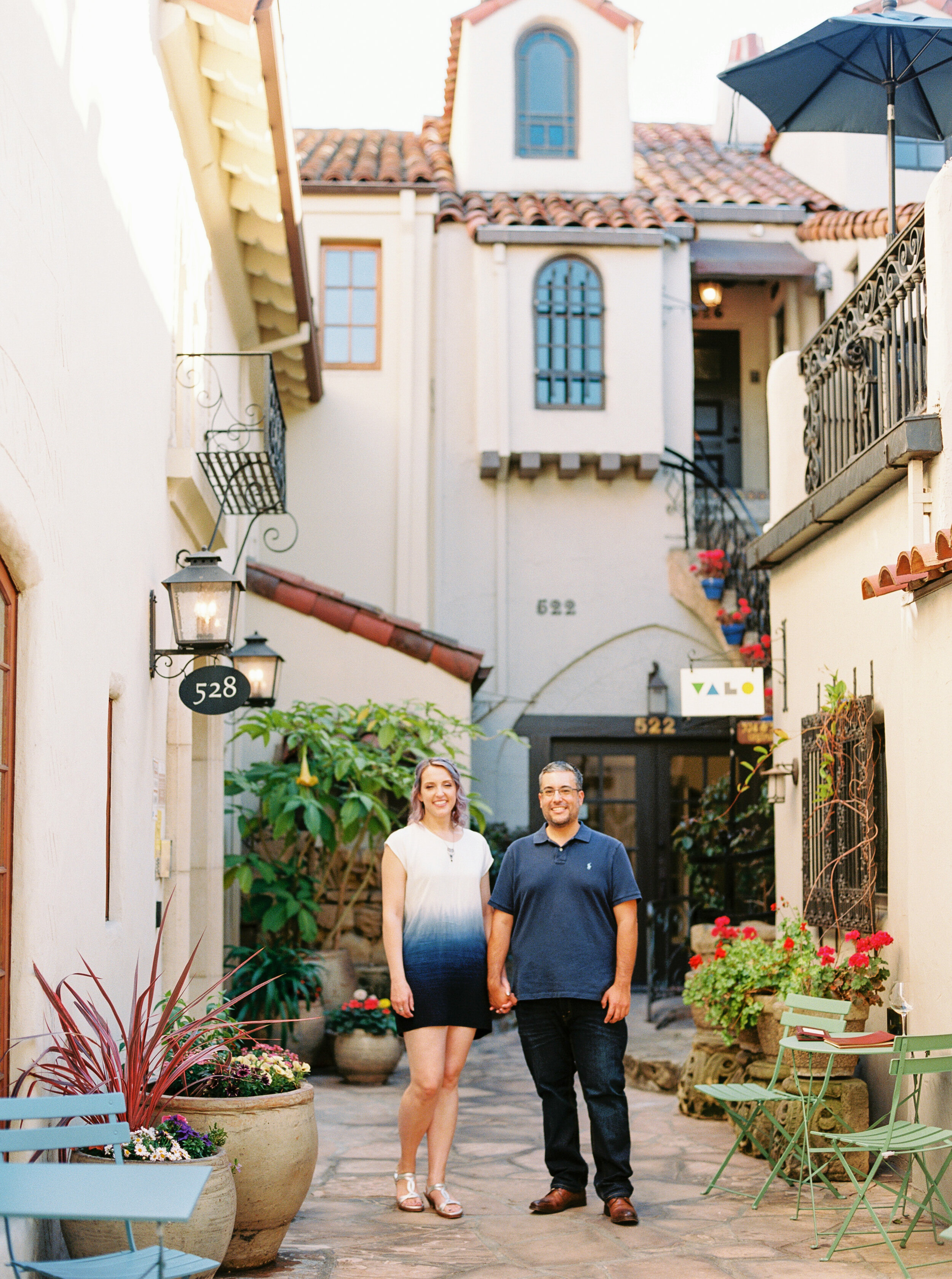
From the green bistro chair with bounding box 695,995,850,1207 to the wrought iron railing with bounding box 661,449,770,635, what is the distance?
7070mm

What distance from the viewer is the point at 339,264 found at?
13734 mm

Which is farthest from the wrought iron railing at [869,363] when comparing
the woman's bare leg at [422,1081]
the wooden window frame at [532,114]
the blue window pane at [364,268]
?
the wooden window frame at [532,114]

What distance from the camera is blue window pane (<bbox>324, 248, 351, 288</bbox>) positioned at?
1372 centimetres

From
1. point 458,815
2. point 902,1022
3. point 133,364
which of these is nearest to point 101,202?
point 133,364

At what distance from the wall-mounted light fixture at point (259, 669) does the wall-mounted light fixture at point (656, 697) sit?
483cm

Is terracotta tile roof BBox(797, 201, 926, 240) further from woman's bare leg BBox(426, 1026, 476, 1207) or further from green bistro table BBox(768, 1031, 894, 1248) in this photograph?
woman's bare leg BBox(426, 1026, 476, 1207)

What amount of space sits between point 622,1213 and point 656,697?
8.06m

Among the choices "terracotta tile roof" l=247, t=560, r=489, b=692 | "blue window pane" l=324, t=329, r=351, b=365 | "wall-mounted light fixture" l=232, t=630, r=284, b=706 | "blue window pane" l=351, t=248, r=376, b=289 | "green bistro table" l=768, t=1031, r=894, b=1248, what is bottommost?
"green bistro table" l=768, t=1031, r=894, b=1248

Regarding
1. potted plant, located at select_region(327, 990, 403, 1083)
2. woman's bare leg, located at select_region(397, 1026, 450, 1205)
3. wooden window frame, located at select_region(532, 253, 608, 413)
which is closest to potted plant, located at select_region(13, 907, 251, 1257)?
woman's bare leg, located at select_region(397, 1026, 450, 1205)

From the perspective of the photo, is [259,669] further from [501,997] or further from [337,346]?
[337,346]

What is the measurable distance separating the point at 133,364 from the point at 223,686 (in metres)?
1.52

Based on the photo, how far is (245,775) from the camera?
9961 millimetres

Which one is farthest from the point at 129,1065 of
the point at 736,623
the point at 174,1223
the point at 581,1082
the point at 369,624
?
the point at 736,623

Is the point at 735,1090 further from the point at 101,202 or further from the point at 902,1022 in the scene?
the point at 101,202
